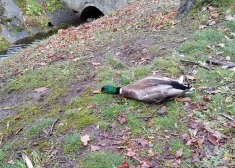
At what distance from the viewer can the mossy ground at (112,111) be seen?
3.05 meters

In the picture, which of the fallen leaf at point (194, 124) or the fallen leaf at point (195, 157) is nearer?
the fallen leaf at point (195, 157)

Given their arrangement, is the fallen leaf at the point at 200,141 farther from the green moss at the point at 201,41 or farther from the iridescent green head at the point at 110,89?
the green moss at the point at 201,41

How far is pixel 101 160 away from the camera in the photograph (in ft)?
9.55

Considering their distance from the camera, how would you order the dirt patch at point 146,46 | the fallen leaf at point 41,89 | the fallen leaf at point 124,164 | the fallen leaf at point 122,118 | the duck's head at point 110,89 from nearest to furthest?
1. the fallen leaf at point 124,164
2. the fallen leaf at point 122,118
3. the duck's head at point 110,89
4. the fallen leaf at point 41,89
5. the dirt patch at point 146,46

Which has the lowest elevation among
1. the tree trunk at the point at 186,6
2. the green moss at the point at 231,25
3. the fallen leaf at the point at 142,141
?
the fallen leaf at the point at 142,141

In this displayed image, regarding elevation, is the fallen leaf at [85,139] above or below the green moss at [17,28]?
above

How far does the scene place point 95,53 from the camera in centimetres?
597

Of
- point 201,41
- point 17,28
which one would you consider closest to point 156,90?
point 201,41

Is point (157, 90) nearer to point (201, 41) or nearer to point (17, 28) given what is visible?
point (201, 41)

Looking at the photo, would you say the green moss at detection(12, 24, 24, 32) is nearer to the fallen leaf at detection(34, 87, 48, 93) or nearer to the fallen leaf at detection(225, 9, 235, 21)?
the fallen leaf at detection(34, 87, 48, 93)

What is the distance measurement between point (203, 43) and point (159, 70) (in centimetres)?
119

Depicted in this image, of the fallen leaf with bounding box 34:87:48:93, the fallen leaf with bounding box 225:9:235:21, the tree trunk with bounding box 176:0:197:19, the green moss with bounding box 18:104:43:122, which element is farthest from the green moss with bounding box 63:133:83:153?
the tree trunk with bounding box 176:0:197:19

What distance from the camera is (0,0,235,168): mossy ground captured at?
305cm

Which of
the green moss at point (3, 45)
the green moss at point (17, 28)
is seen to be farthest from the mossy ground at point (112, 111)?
the green moss at point (17, 28)
